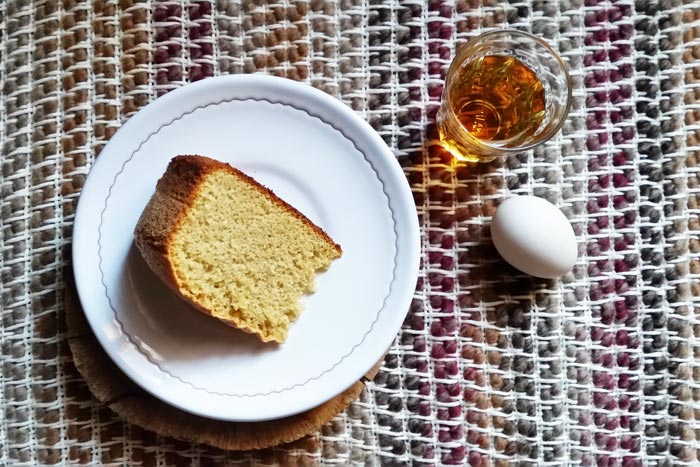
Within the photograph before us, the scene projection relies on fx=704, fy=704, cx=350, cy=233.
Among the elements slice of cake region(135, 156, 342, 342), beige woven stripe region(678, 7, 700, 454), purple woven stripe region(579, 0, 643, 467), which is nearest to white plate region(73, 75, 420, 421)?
slice of cake region(135, 156, 342, 342)

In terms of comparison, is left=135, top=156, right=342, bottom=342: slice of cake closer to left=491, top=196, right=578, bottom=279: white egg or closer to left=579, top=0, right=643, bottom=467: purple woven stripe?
left=491, top=196, right=578, bottom=279: white egg

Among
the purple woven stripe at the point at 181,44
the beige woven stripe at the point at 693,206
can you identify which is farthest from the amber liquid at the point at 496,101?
the purple woven stripe at the point at 181,44

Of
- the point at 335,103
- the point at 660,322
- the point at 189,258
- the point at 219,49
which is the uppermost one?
the point at 219,49

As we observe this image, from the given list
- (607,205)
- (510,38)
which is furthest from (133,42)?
(607,205)

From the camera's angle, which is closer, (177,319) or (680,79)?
(177,319)

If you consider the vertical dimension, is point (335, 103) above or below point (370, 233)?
above

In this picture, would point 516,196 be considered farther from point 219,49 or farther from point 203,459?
point 203,459

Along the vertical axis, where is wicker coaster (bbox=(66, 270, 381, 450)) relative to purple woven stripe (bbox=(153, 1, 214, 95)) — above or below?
below
